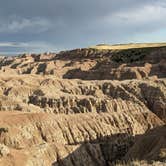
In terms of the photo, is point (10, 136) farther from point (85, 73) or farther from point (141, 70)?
point (85, 73)

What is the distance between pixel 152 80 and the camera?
98.9m

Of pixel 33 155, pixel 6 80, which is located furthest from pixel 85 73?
pixel 33 155

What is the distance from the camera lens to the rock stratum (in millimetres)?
45781

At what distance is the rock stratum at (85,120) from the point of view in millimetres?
45781

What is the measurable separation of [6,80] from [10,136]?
55.1m

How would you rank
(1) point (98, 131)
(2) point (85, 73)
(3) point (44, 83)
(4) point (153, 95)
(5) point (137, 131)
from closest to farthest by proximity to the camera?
1. (1) point (98, 131)
2. (5) point (137, 131)
3. (4) point (153, 95)
4. (3) point (44, 83)
5. (2) point (85, 73)

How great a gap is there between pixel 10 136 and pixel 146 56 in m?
98.7

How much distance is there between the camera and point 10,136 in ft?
182

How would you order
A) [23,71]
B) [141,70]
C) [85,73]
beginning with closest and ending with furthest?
[141,70], [85,73], [23,71]

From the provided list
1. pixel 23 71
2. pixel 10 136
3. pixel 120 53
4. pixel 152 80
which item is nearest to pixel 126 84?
pixel 152 80

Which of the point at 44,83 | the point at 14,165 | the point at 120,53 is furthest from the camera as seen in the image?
the point at 120,53

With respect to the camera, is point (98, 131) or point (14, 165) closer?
point (14, 165)

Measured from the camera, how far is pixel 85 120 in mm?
66000

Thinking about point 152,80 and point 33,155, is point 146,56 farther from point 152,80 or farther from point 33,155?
point 33,155
